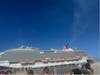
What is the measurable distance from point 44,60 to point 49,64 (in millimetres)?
5179

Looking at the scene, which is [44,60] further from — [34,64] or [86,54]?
[86,54]

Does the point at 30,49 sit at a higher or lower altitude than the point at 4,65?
higher

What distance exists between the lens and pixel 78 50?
102938mm

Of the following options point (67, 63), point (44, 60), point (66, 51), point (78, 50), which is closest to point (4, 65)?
point (44, 60)

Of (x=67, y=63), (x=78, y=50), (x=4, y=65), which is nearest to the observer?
(x=4, y=65)

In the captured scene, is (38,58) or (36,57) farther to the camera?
(36,57)

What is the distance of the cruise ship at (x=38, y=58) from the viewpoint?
264 ft

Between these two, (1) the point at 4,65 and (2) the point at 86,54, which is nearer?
(1) the point at 4,65

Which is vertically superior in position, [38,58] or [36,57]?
[36,57]

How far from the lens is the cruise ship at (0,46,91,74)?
80363 millimetres

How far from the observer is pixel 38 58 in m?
87.1

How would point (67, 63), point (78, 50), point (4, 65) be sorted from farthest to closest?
1. point (78, 50)
2. point (67, 63)
3. point (4, 65)

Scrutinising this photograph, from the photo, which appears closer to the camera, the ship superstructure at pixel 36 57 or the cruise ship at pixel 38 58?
the cruise ship at pixel 38 58

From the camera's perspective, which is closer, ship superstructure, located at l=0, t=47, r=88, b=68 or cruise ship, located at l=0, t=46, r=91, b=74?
cruise ship, located at l=0, t=46, r=91, b=74
